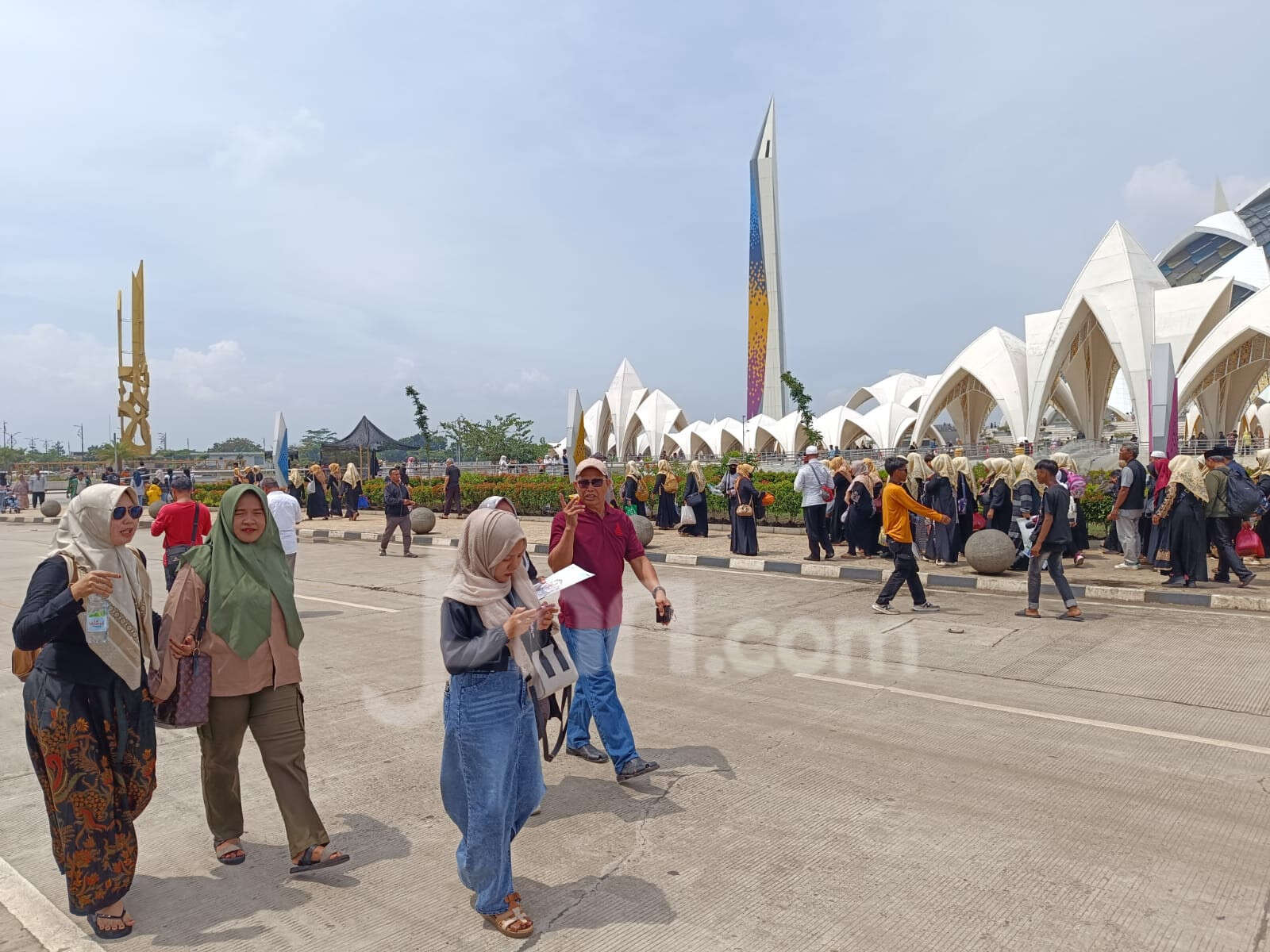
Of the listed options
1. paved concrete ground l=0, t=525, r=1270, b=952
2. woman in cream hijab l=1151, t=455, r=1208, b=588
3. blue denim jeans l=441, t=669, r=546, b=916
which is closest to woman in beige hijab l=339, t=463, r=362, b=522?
paved concrete ground l=0, t=525, r=1270, b=952

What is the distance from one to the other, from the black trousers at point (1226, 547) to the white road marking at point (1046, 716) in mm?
5394

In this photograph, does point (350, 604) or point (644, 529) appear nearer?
point (350, 604)

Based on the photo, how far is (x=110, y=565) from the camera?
3049 mm

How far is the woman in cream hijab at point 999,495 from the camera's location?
10401 mm

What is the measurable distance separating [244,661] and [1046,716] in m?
4.27

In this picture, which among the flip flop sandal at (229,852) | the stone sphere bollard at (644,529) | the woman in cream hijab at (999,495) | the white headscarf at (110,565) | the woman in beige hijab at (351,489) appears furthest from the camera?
the woman in beige hijab at (351,489)

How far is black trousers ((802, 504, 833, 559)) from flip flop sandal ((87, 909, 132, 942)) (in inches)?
382

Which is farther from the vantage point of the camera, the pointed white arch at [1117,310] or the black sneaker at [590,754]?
the pointed white arch at [1117,310]

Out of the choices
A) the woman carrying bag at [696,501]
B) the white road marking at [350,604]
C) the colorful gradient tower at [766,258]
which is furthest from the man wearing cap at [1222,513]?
the colorful gradient tower at [766,258]

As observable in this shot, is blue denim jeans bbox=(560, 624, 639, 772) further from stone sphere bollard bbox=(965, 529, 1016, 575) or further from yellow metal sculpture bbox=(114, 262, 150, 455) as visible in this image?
yellow metal sculpture bbox=(114, 262, 150, 455)

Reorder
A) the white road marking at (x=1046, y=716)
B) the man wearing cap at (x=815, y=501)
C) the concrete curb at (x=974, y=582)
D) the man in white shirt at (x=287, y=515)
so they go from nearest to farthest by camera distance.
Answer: the white road marking at (x=1046, y=716), the man in white shirt at (x=287, y=515), the concrete curb at (x=974, y=582), the man wearing cap at (x=815, y=501)

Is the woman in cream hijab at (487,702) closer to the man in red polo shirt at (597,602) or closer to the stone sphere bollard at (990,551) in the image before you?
the man in red polo shirt at (597,602)

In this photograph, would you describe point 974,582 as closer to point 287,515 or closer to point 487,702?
point 287,515

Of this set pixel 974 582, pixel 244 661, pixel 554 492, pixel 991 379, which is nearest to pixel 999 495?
pixel 974 582
